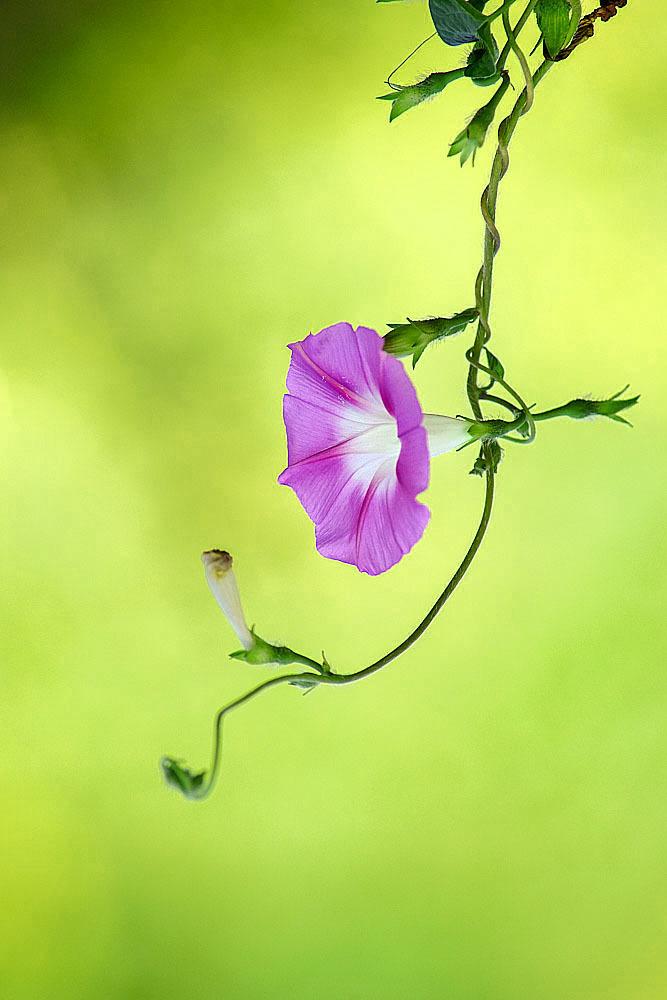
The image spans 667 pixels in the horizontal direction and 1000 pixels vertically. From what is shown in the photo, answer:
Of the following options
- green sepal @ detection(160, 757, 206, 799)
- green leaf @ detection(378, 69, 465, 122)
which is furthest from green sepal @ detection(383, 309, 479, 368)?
green sepal @ detection(160, 757, 206, 799)

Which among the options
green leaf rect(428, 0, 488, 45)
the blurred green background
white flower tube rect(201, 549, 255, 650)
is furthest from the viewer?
the blurred green background

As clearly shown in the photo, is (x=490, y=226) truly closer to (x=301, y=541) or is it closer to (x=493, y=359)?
(x=493, y=359)

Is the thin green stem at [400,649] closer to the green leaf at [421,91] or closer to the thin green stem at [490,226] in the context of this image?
the thin green stem at [490,226]

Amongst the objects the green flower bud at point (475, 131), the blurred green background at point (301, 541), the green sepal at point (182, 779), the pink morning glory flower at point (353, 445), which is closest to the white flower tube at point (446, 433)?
the pink morning glory flower at point (353, 445)

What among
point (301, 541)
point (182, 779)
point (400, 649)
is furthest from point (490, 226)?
point (301, 541)

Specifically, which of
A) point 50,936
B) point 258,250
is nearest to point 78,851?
point 50,936

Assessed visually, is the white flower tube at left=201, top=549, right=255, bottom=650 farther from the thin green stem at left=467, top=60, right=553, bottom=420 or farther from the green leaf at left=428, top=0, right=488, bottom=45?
the green leaf at left=428, top=0, right=488, bottom=45

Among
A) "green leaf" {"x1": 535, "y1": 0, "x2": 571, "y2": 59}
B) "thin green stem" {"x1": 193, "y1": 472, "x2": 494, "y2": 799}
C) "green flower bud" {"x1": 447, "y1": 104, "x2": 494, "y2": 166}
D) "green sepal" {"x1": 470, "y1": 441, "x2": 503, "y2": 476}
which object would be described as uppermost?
"green leaf" {"x1": 535, "y1": 0, "x2": 571, "y2": 59}
